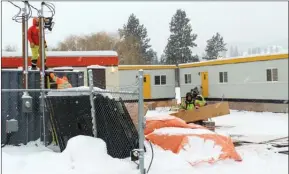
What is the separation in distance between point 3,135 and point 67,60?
9.74 meters

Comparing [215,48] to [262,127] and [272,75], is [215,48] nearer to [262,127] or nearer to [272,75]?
[272,75]

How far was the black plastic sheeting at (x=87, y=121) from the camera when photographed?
7.24m

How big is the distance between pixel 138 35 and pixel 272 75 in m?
29.6

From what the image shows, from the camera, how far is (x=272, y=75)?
64.5 ft

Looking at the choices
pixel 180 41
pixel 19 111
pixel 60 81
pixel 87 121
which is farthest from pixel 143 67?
pixel 180 41

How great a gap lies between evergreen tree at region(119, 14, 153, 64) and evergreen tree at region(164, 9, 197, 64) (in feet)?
11.0

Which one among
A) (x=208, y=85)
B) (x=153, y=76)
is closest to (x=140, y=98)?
(x=208, y=85)

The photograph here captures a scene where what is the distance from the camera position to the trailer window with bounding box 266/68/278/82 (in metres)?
19.4

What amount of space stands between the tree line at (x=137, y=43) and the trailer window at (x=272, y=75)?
21.1 meters

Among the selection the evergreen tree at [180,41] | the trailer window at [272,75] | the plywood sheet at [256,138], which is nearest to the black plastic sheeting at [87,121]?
the plywood sheet at [256,138]

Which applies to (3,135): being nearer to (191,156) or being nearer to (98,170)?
(98,170)

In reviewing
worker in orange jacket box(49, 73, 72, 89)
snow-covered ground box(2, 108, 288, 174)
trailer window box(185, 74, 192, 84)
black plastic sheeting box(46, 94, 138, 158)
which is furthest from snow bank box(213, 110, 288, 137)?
trailer window box(185, 74, 192, 84)

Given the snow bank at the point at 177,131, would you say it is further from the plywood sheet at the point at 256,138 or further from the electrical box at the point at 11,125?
the plywood sheet at the point at 256,138

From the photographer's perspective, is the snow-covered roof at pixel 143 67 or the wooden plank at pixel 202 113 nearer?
the wooden plank at pixel 202 113
